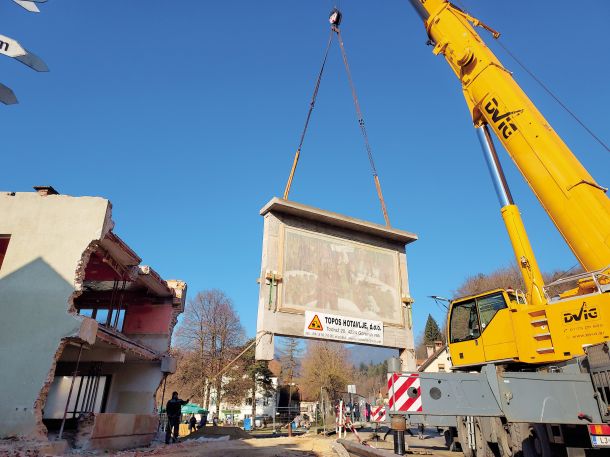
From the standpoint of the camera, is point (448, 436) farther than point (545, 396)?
Yes

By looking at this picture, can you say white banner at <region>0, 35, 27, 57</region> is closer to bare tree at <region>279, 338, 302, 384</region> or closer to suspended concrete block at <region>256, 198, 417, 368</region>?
suspended concrete block at <region>256, 198, 417, 368</region>

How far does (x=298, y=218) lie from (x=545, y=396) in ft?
26.2

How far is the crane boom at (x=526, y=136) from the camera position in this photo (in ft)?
25.2

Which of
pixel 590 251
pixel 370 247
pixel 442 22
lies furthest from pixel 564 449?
pixel 442 22

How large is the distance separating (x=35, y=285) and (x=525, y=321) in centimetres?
1113

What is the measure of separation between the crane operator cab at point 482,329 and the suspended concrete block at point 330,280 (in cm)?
286

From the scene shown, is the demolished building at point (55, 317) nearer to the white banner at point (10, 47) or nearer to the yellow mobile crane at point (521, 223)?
the white banner at point (10, 47)

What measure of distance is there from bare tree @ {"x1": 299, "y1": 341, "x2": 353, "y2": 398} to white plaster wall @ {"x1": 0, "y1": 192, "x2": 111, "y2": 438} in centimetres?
3615

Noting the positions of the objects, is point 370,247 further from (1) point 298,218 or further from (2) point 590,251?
(2) point 590,251

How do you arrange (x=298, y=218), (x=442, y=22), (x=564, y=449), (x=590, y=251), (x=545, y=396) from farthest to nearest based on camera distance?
(x=298, y=218), (x=442, y=22), (x=590, y=251), (x=564, y=449), (x=545, y=396)

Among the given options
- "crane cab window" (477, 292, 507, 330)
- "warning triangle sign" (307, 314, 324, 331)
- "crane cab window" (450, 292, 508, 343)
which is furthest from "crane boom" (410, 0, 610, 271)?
"warning triangle sign" (307, 314, 324, 331)

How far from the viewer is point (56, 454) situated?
30.9 ft

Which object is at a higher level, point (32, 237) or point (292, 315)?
point (32, 237)

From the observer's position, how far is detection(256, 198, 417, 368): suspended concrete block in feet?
37.4
